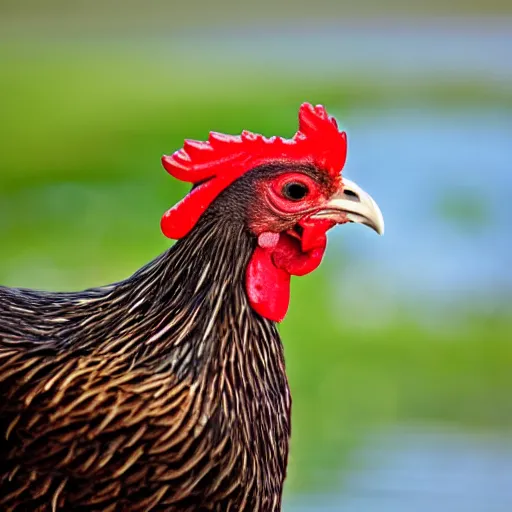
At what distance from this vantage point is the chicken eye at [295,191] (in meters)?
2.42

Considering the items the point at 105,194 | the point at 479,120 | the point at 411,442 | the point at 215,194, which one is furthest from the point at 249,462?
the point at 479,120

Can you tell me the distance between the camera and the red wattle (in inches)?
A: 95.6

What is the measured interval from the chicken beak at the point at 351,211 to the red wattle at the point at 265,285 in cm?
15

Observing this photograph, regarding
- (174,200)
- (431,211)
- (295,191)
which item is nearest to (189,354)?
(295,191)

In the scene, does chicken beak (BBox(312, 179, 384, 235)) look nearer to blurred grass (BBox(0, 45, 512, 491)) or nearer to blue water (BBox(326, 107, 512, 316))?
blurred grass (BBox(0, 45, 512, 491))

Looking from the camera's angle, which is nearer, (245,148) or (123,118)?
(245,148)

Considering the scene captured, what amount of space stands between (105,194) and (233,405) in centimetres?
484

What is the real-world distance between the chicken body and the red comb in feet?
0.13

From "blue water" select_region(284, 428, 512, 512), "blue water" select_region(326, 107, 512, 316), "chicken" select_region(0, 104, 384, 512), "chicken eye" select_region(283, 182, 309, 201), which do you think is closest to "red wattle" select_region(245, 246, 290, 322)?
"chicken" select_region(0, 104, 384, 512)

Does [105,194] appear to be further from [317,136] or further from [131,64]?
[317,136]

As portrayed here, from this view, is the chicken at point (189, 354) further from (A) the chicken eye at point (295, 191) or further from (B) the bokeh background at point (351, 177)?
(B) the bokeh background at point (351, 177)

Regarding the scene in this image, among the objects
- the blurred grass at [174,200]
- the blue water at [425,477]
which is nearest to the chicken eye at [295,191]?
the blue water at [425,477]

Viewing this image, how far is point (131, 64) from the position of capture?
1004 centimetres

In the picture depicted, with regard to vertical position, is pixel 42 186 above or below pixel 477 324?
above
